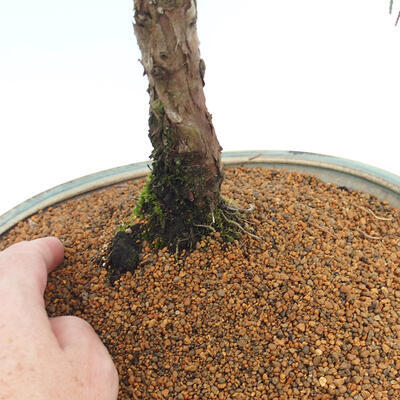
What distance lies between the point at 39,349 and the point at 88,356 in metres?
0.13

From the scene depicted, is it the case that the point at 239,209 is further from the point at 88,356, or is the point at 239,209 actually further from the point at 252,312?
the point at 88,356

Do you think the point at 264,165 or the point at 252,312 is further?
the point at 264,165

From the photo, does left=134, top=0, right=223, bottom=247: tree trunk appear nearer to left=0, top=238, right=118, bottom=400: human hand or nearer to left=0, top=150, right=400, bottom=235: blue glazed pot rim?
left=0, top=238, right=118, bottom=400: human hand

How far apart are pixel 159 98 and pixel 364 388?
828mm

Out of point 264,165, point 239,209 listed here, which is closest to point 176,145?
point 239,209

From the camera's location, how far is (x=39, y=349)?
→ 0.92m

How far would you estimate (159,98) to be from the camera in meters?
1.00

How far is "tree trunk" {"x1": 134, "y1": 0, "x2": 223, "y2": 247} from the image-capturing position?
0.92 metres

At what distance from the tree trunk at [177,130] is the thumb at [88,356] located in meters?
0.30

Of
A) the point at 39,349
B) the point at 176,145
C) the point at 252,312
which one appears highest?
the point at 176,145

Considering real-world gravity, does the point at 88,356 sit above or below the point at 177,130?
below

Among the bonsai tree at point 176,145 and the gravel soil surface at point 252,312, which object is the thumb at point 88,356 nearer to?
the gravel soil surface at point 252,312

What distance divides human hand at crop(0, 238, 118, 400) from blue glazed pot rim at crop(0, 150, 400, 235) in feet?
1.44

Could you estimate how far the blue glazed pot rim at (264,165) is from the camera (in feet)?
5.02
